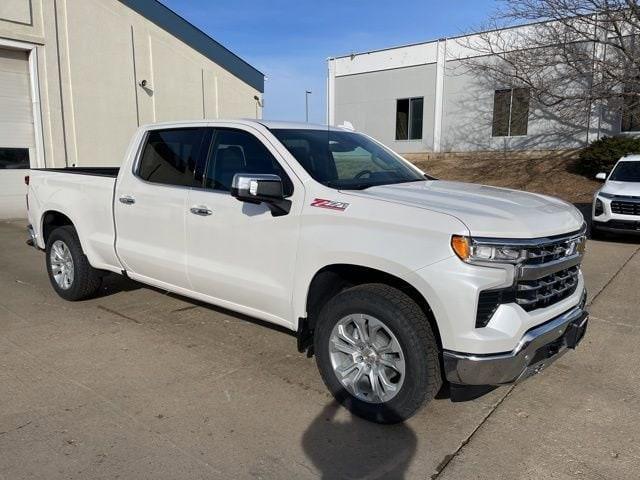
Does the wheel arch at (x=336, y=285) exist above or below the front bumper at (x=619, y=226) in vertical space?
above

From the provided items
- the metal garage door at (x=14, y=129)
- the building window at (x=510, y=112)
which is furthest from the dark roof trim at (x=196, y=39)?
the building window at (x=510, y=112)

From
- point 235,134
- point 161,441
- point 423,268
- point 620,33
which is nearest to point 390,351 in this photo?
point 423,268

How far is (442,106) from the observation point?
23938 mm

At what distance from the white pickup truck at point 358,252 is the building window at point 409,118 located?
20.9 meters

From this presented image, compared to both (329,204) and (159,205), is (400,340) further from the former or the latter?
(159,205)

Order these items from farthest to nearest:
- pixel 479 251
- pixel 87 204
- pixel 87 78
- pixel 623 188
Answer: pixel 87 78
pixel 623 188
pixel 87 204
pixel 479 251

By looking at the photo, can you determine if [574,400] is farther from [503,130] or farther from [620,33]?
[503,130]

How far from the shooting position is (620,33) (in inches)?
675

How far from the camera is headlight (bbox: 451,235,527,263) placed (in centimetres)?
288

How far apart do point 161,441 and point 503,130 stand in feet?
71.6

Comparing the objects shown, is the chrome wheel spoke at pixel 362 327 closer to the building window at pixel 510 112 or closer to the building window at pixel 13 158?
the building window at pixel 13 158

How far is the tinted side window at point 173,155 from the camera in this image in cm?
447

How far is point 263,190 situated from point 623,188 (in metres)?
9.08

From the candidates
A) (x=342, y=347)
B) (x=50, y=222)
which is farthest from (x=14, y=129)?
(x=342, y=347)
